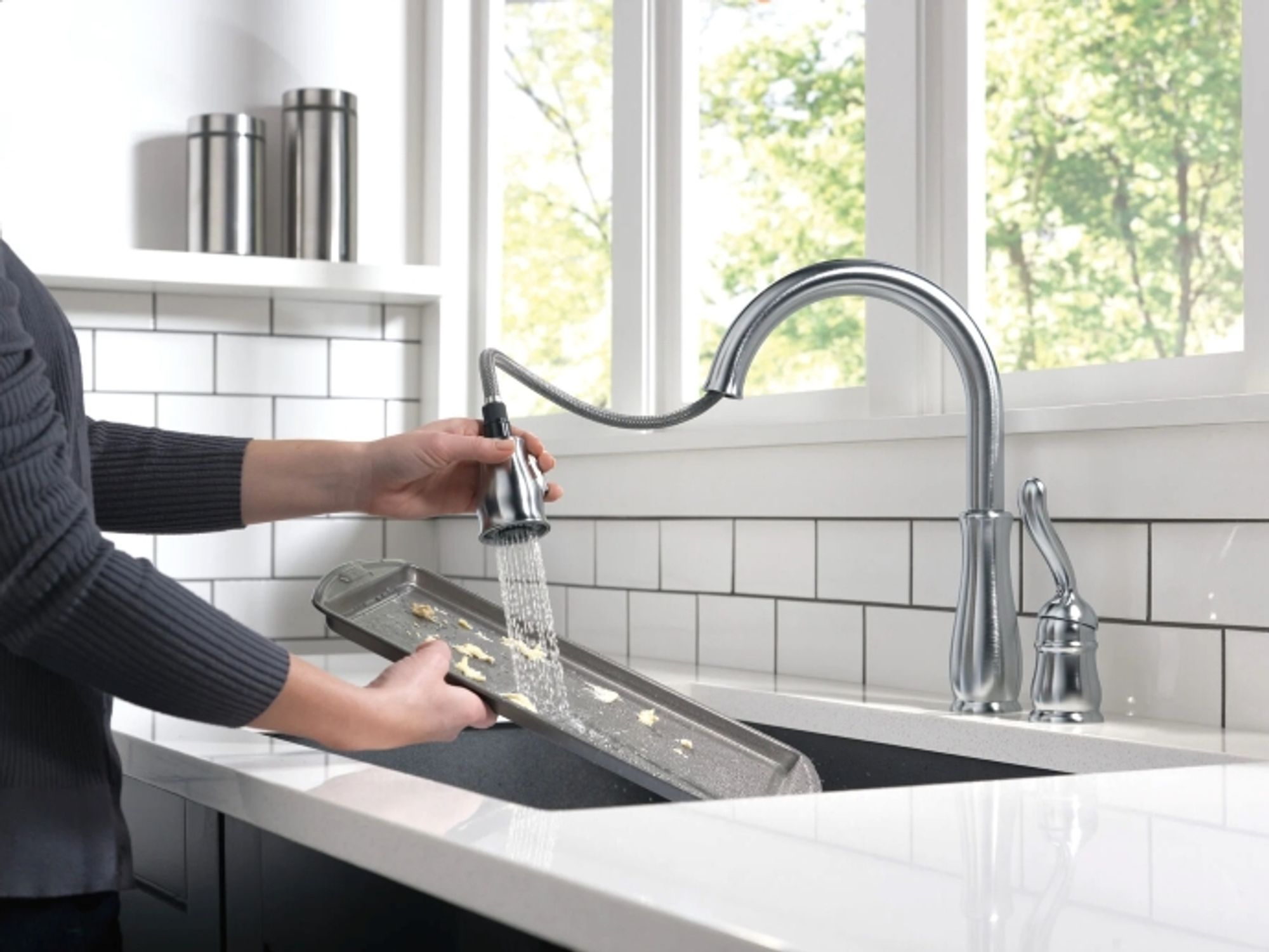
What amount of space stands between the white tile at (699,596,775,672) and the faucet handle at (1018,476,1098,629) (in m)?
0.54

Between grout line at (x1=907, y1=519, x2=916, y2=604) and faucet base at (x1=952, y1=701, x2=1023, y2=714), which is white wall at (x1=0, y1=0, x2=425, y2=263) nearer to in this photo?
grout line at (x1=907, y1=519, x2=916, y2=604)

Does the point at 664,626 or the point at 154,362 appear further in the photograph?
the point at 154,362

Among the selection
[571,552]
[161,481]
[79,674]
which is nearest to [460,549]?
[571,552]

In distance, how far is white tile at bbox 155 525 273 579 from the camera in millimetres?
2496

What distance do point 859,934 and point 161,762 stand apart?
853 mm

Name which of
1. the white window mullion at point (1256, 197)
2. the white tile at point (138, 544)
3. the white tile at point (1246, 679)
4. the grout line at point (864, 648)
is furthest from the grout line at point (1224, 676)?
the white tile at point (138, 544)

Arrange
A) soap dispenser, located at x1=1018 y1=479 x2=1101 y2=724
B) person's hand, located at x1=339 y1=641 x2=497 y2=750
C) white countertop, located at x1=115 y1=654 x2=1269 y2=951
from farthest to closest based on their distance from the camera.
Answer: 1. soap dispenser, located at x1=1018 y1=479 x2=1101 y2=724
2. person's hand, located at x1=339 y1=641 x2=497 y2=750
3. white countertop, located at x1=115 y1=654 x2=1269 y2=951

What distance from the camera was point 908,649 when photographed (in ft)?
5.61

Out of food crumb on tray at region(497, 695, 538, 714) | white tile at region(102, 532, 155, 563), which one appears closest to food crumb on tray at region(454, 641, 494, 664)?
food crumb on tray at region(497, 695, 538, 714)

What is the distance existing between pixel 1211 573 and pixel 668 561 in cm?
83

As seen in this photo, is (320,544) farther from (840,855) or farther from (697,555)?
(840,855)

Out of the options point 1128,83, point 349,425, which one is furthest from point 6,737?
point 349,425

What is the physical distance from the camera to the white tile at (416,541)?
8.74 ft

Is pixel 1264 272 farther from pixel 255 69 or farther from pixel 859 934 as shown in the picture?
pixel 255 69
